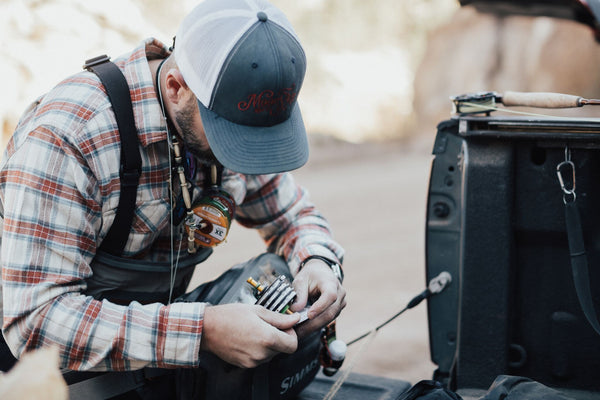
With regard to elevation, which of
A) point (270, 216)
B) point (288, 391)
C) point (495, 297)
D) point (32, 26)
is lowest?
point (288, 391)

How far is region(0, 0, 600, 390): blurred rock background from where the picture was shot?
583cm

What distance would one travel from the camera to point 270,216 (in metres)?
2.61

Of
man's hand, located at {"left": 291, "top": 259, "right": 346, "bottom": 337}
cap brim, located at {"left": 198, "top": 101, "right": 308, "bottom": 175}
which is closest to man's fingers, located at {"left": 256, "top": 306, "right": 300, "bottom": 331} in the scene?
man's hand, located at {"left": 291, "top": 259, "right": 346, "bottom": 337}

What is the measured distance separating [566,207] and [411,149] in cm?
1277

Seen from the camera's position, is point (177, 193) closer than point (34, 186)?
No

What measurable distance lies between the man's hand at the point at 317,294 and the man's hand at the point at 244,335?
0.16 m

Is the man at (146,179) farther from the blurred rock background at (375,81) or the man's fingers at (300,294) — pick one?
the blurred rock background at (375,81)

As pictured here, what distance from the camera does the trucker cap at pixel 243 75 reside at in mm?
1880

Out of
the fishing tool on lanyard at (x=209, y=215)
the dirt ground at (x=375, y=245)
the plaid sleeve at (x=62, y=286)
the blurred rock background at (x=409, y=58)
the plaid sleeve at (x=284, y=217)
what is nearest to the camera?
the plaid sleeve at (x=62, y=286)

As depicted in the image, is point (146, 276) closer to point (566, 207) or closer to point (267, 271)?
point (267, 271)

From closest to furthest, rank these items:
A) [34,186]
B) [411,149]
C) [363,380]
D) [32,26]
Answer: [34,186] < [363,380] < [32,26] < [411,149]

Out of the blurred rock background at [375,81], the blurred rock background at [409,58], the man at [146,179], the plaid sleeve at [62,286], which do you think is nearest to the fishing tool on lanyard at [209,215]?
the man at [146,179]

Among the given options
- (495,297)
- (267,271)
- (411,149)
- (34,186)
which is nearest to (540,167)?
→ (495,297)

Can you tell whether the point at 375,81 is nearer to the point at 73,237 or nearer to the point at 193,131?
the point at 193,131
